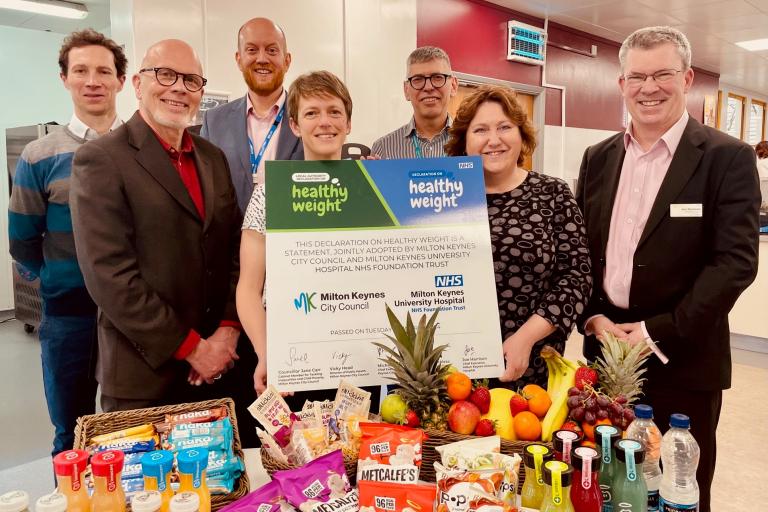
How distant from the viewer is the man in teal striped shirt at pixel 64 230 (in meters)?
2.76

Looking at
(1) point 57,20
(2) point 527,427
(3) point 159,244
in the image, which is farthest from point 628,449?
(1) point 57,20

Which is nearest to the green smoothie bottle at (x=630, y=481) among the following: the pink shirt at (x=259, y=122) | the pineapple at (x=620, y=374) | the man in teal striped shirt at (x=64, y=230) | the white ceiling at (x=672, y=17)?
the pineapple at (x=620, y=374)

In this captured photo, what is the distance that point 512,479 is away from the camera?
1198mm

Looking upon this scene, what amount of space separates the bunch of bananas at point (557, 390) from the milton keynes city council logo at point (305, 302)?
73cm

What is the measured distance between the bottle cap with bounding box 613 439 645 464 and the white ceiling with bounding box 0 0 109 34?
24.5ft

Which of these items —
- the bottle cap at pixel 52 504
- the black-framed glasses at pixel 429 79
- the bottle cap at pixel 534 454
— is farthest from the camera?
the black-framed glasses at pixel 429 79

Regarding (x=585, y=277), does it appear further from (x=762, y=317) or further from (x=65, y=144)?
(x=762, y=317)

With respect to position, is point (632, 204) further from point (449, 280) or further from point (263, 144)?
point (263, 144)

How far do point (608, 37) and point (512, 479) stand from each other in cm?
895

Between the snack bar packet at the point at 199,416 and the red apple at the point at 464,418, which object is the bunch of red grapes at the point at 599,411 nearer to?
the red apple at the point at 464,418

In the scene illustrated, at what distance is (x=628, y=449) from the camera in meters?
1.14

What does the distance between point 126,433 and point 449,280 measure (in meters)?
1.05

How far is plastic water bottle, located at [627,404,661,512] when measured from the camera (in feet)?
4.22

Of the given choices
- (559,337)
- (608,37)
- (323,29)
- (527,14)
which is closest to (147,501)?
(559,337)
